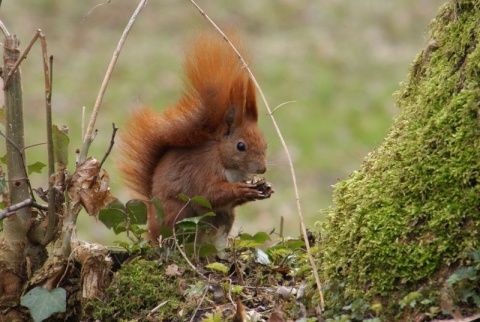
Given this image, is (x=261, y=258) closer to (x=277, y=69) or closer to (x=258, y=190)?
(x=258, y=190)

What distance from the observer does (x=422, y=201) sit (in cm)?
223

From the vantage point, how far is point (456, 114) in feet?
7.39

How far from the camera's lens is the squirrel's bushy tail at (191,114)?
332cm

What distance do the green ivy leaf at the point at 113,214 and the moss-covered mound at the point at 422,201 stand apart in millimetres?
726

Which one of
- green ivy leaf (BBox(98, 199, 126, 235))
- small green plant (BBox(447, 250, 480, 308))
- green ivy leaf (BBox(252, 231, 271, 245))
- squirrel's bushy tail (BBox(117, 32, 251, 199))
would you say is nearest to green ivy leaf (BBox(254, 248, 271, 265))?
green ivy leaf (BBox(252, 231, 271, 245))

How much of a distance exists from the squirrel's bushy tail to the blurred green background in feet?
10.6

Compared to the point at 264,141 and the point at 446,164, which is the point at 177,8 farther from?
the point at 446,164

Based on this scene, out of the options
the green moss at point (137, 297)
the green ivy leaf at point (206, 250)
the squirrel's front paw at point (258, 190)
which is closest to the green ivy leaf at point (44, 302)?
the green moss at point (137, 297)

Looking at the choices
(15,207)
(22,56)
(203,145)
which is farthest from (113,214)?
(203,145)

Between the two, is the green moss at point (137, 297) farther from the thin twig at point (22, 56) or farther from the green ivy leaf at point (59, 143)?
the thin twig at point (22, 56)

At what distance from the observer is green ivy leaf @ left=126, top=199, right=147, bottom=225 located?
2.79 meters

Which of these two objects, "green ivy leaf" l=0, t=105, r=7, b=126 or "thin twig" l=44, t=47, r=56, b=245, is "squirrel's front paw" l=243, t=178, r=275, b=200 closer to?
"thin twig" l=44, t=47, r=56, b=245

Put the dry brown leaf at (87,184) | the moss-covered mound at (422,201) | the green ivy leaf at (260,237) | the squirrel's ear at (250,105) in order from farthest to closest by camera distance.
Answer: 1. the squirrel's ear at (250,105)
2. the green ivy leaf at (260,237)
3. the dry brown leaf at (87,184)
4. the moss-covered mound at (422,201)

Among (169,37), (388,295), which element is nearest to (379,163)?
(388,295)
